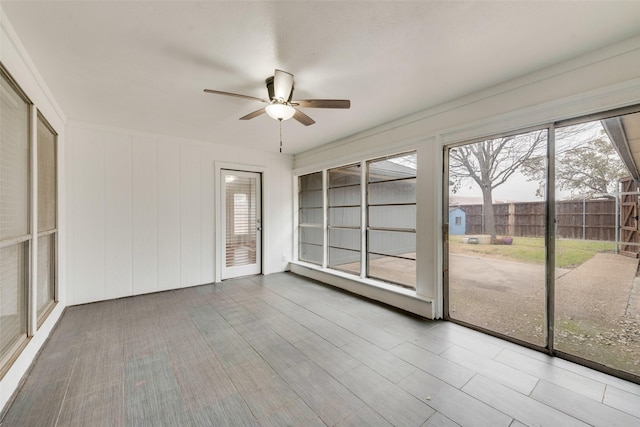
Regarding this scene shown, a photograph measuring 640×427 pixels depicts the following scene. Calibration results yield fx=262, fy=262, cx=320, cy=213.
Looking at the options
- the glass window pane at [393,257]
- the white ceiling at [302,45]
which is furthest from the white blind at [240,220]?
the glass window pane at [393,257]

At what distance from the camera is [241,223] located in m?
4.97

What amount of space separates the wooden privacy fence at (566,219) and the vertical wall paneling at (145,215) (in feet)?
15.2

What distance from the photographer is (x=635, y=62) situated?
1885 mm

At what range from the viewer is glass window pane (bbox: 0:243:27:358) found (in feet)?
5.93

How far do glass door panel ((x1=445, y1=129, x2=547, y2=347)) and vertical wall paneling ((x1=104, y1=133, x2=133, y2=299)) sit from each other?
4.40 meters

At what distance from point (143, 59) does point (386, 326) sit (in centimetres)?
338

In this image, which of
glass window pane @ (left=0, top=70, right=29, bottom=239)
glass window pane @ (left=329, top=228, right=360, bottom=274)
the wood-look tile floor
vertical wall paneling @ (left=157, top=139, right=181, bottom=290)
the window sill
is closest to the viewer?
the wood-look tile floor

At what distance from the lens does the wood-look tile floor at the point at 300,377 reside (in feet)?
5.30

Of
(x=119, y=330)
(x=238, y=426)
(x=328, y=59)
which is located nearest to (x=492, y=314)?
(x=238, y=426)

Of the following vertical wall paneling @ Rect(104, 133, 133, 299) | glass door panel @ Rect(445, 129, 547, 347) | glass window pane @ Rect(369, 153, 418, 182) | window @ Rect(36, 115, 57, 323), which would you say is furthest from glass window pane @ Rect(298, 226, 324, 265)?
window @ Rect(36, 115, 57, 323)

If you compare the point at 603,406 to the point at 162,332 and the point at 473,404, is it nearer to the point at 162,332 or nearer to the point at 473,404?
the point at 473,404

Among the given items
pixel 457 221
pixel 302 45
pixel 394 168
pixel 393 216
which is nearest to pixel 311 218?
pixel 393 216

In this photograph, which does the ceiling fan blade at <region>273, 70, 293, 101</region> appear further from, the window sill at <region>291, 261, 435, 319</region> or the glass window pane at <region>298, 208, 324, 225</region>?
the glass window pane at <region>298, 208, 324, 225</region>

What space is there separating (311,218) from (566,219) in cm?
392
